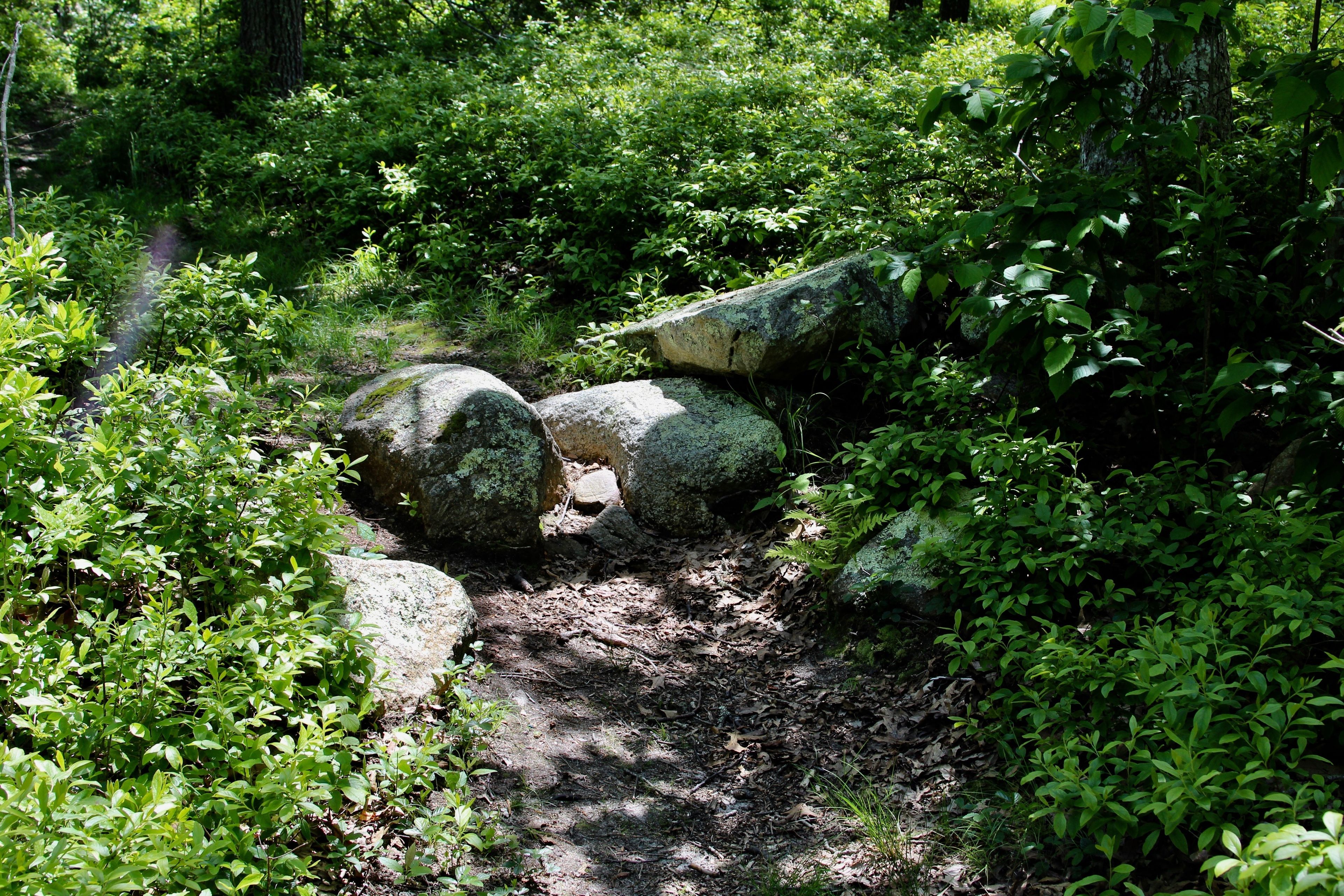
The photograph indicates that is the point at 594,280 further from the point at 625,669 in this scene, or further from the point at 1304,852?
the point at 1304,852

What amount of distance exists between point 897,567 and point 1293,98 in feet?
8.04

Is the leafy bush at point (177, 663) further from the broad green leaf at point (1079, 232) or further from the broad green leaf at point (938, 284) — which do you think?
the broad green leaf at point (1079, 232)

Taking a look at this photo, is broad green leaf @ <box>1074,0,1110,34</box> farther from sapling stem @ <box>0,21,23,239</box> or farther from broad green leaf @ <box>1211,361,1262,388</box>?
sapling stem @ <box>0,21,23,239</box>

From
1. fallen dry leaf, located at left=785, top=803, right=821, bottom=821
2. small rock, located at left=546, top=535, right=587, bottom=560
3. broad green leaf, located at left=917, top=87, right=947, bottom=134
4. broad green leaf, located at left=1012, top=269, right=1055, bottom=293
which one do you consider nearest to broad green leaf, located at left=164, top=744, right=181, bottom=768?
fallen dry leaf, located at left=785, top=803, right=821, bottom=821

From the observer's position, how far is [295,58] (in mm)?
11367

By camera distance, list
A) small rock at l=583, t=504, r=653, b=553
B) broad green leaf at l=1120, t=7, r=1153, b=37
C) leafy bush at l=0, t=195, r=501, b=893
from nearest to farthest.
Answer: leafy bush at l=0, t=195, r=501, b=893 → broad green leaf at l=1120, t=7, r=1153, b=37 → small rock at l=583, t=504, r=653, b=553

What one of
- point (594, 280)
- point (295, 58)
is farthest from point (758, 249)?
point (295, 58)

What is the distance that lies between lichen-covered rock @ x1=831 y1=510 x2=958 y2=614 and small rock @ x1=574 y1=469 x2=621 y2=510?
163 centimetres

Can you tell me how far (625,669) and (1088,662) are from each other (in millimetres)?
2100

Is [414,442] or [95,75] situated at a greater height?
[95,75]

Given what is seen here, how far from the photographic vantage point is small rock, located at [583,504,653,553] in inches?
204

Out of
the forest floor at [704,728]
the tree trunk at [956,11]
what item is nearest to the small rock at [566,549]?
the forest floor at [704,728]

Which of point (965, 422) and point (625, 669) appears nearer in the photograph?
point (625, 669)

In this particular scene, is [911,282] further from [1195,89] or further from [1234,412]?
[1195,89]
